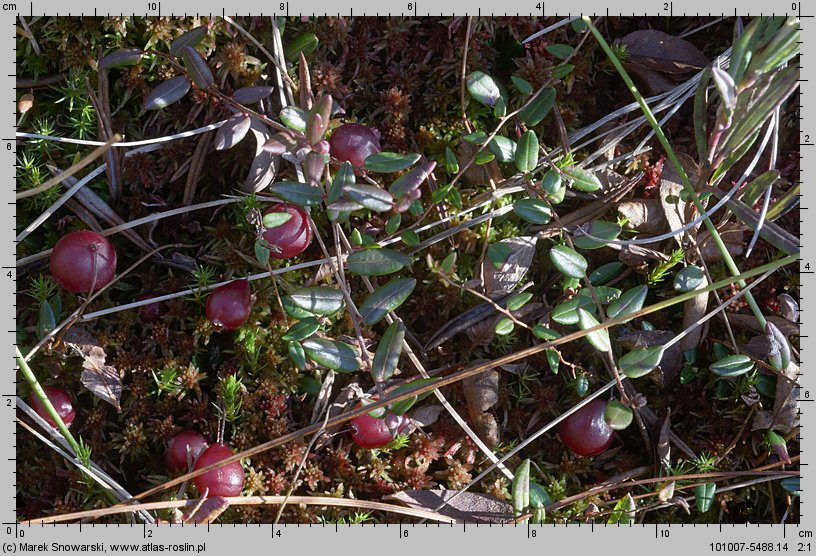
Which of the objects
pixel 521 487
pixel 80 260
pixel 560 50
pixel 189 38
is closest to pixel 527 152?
Answer: pixel 560 50

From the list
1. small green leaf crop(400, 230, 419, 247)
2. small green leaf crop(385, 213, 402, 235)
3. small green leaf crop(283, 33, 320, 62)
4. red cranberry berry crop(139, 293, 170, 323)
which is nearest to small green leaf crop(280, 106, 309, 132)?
small green leaf crop(283, 33, 320, 62)

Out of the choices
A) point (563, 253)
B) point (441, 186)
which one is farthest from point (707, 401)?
point (441, 186)

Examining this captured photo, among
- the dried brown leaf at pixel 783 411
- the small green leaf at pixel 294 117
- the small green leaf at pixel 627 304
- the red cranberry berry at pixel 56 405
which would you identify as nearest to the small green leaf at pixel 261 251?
the small green leaf at pixel 294 117

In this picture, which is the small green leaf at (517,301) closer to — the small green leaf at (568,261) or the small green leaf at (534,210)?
the small green leaf at (568,261)

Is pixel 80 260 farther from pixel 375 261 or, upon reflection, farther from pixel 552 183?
pixel 552 183

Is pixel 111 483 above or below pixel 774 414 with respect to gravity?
below

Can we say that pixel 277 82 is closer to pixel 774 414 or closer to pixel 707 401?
pixel 707 401

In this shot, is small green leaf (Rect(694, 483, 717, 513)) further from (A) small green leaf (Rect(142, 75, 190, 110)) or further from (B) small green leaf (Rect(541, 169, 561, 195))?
(A) small green leaf (Rect(142, 75, 190, 110))
